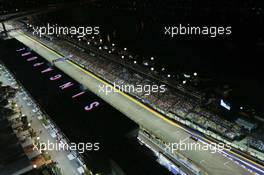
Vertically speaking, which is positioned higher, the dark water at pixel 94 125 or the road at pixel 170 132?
the dark water at pixel 94 125

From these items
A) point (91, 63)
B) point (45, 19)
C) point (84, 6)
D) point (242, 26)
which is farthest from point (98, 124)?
point (45, 19)
